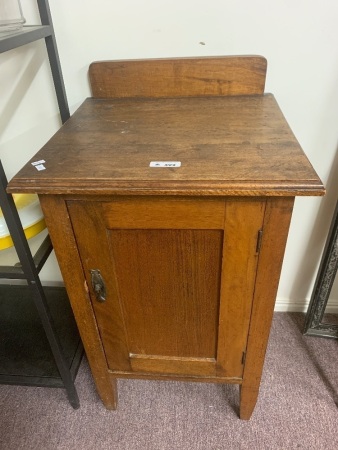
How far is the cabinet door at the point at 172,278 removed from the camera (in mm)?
722

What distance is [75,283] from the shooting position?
870 mm

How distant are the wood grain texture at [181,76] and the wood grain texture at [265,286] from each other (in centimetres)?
47

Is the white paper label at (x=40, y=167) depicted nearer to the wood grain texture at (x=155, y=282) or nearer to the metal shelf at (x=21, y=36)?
the wood grain texture at (x=155, y=282)

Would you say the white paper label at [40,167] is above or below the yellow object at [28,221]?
above

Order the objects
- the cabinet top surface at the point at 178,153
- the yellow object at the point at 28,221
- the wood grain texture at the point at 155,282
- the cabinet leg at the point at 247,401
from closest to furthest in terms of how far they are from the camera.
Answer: the cabinet top surface at the point at 178,153 → the wood grain texture at the point at 155,282 → the yellow object at the point at 28,221 → the cabinet leg at the point at 247,401

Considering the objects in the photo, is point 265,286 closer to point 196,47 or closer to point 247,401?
point 247,401

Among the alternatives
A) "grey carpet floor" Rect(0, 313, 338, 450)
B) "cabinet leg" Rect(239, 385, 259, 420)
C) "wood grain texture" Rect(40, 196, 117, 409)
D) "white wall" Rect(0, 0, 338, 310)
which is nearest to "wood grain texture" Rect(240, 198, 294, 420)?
"cabinet leg" Rect(239, 385, 259, 420)

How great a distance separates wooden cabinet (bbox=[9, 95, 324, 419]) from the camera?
2.21ft

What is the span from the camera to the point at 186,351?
0.99 meters

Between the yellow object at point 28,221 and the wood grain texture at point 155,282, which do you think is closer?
the wood grain texture at point 155,282

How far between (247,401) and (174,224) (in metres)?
0.69

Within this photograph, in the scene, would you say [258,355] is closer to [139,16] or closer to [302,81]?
[302,81]

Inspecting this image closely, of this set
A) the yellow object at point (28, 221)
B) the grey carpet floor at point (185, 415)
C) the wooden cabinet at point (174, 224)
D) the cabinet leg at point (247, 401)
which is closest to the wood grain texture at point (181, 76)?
the wooden cabinet at point (174, 224)

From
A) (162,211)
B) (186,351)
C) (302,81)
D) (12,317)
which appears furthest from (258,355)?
(12,317)
